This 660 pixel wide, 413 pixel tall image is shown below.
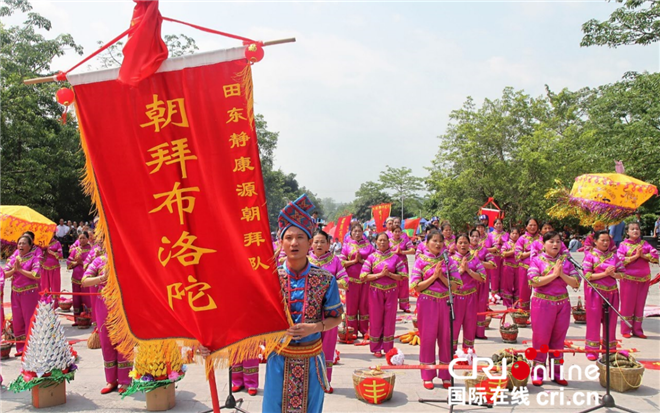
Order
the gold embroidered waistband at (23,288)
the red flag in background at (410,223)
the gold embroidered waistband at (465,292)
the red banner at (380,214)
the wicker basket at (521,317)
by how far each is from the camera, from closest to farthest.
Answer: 1. the gold embroidered waistband at (465,292)
2. the gold embroidered waistband at (23,288)
3. the wicker basket at (521,317)
4. the red banner at (380,214)
5. the red flag in background at (410,223)

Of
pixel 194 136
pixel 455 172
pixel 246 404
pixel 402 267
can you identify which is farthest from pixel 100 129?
pixel 455 172

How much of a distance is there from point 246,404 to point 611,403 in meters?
3.67

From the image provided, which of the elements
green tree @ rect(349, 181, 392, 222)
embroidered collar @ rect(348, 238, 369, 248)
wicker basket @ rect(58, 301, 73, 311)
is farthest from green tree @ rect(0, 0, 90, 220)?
green tree @ rect(349, 181, 392, 222)

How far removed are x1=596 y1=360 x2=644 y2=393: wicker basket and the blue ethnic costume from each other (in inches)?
155

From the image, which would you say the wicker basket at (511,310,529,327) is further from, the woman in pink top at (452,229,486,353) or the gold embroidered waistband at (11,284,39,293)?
the gold embroidered waistband at (11,284,39,293)

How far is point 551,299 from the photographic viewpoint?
5648 millimetres

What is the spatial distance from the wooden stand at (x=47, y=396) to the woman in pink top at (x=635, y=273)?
7780 mm

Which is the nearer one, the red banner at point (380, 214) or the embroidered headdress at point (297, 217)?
the embroidered headdress at point (297, 217)

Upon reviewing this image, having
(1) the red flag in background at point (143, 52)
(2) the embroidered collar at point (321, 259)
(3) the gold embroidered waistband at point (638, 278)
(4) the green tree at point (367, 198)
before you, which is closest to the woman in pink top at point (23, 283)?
(2) the embroidered collar at point (321, 259)

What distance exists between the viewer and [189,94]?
2779 mm

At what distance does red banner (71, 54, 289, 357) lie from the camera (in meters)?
2.76

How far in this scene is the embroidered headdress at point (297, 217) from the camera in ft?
10.6

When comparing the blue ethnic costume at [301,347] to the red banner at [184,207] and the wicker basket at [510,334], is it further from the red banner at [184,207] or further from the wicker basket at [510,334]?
the wicker basket at [510,334]

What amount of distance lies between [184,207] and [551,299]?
4.48m
